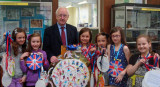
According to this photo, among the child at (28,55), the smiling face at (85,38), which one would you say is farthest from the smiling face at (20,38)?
the smiling face at (85,38)

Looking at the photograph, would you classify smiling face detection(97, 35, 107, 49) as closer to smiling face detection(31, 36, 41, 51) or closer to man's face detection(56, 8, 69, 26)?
man's face detection(56, 8, 69, 26)

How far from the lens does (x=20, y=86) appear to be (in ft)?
9.22

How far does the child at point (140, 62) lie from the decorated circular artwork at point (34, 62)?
124cm

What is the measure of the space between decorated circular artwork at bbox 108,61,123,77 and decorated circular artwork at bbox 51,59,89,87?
17.7 inches

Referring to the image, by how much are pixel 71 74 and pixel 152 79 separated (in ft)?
3.43

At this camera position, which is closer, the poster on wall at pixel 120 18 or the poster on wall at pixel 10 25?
the poster on wall at pixel 10 25

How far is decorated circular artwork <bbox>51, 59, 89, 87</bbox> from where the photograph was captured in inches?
108

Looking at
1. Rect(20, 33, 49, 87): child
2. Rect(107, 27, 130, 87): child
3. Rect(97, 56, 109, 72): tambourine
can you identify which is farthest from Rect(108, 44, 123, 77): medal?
Rect(20, 33, 49, 87): child

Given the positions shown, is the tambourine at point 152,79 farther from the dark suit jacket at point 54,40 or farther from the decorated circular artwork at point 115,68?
the dark suit jacket at point 54,40

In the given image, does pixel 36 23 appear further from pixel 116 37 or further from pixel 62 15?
pixel 116 37

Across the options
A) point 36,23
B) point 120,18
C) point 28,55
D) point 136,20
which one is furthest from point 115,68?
point 136,20

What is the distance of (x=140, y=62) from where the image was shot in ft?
8.83

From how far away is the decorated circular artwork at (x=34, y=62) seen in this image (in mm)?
2738

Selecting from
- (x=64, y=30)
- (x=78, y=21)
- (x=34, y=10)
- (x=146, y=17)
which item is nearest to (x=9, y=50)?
(x=64, y=30)
